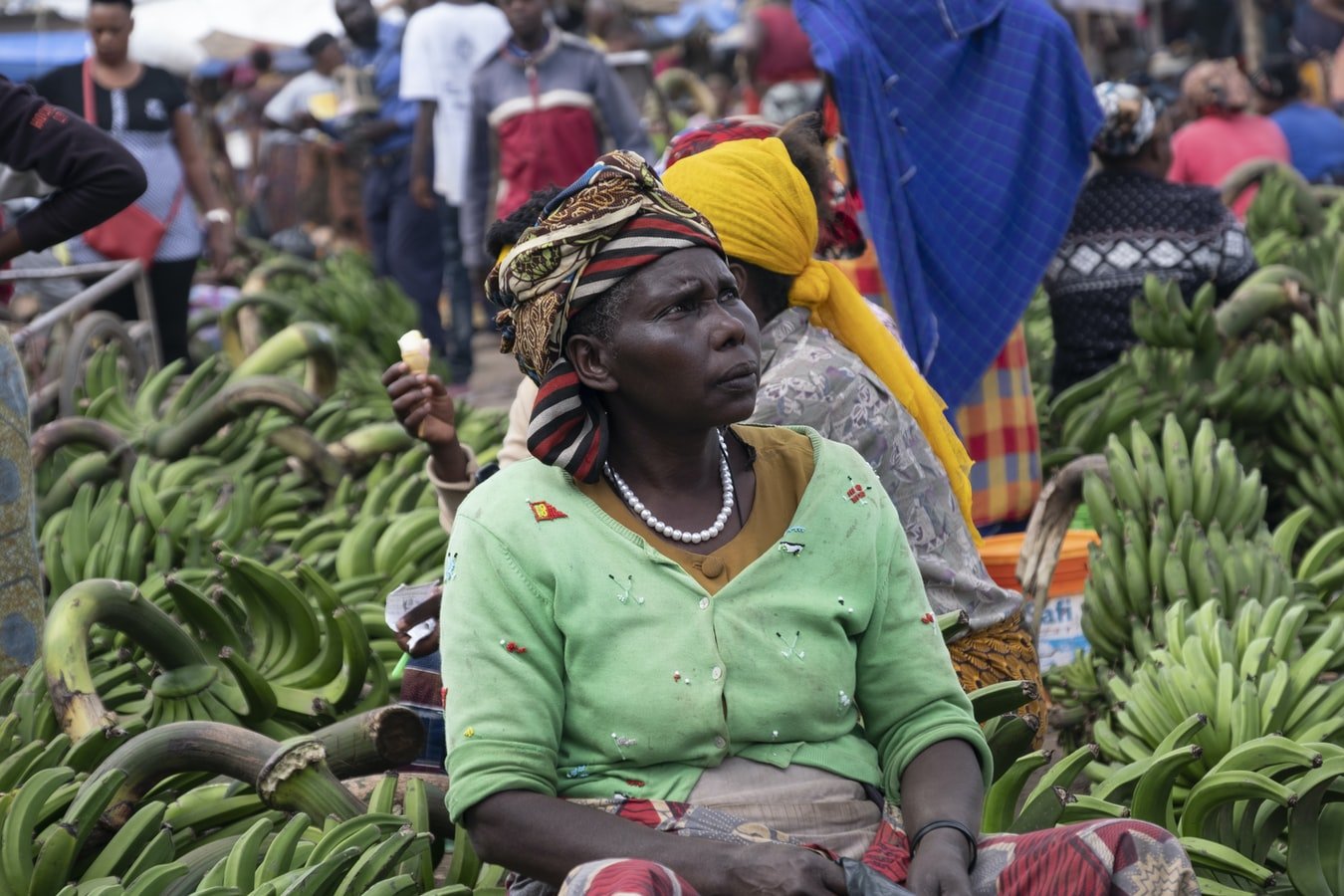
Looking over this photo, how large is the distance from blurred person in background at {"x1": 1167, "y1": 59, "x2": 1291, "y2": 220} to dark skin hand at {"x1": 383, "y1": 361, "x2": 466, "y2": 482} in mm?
6404

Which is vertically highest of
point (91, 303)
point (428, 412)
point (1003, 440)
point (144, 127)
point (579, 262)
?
point (579, 262)

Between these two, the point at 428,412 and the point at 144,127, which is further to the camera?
the point at 144,127

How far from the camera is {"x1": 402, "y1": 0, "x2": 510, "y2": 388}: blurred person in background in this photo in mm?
10406

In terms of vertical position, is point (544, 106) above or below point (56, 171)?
below

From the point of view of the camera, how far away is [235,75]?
2456 centimetres

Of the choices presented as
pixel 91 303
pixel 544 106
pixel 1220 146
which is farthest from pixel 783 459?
pixel 1220 146

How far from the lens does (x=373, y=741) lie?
3.19 m

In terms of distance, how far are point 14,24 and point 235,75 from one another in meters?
6.77

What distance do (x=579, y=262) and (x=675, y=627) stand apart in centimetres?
51

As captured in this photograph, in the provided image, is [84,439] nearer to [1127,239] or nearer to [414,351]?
[414,351]

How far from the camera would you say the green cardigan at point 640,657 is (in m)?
2.32

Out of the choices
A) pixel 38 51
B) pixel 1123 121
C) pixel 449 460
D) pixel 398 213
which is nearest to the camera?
pixel 449 460

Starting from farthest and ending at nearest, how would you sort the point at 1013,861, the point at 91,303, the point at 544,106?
the point at 544,106
the point at 91,303
the point at 1013,861

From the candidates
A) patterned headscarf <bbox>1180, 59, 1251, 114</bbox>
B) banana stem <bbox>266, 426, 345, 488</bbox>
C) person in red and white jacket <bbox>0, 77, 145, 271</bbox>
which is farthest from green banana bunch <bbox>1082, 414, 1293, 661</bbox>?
patterned headscarf <bbox>1180, 59, 1251, 114</bbox>
